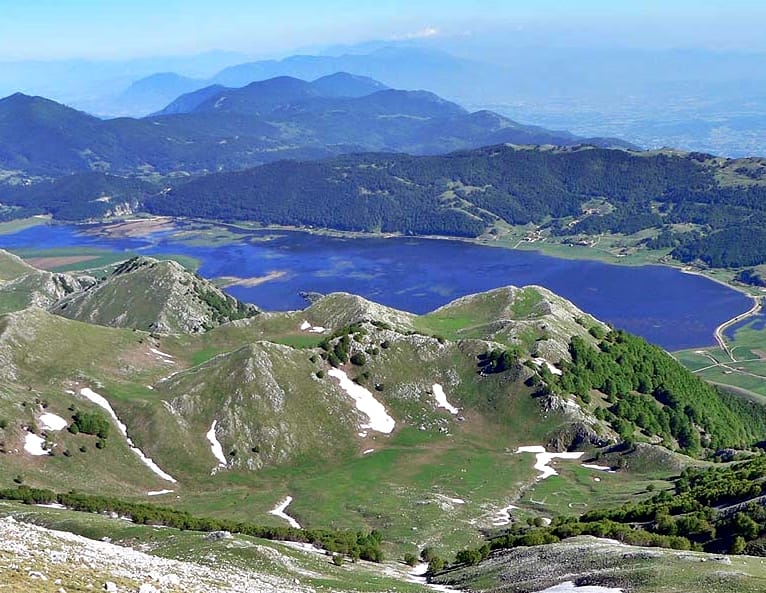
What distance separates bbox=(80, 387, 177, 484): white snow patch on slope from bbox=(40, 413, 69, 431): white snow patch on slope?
916 cm

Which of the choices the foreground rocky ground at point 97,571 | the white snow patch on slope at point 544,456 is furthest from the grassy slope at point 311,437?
the foreground rocky ground at point 97,571

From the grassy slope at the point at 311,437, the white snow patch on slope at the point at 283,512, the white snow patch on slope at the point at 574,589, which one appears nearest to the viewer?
the white snow patch on slope at the point at 574,589

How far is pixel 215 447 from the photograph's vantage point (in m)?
136

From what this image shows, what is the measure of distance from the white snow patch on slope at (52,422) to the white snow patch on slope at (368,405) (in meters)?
49.7

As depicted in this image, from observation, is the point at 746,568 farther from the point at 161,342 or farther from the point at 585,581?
the point at 161,342

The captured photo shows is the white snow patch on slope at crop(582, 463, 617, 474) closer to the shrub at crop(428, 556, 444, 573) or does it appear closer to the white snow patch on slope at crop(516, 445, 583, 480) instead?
the white snow patch on slope at crop(516, 445, 583, 480)

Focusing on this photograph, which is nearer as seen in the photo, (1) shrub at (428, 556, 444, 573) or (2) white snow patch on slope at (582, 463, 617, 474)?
(1) shrub at (428, 556, 444, 573)

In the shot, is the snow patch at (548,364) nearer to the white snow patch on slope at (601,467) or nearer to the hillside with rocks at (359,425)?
the hillside with rocks at (359,425)

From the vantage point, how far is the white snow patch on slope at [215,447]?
438 ft

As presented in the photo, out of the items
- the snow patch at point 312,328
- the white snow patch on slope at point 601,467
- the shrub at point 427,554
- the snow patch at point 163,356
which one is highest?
the snow patch at point 163,356

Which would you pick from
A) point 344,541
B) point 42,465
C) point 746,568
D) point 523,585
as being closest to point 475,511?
point 344,541

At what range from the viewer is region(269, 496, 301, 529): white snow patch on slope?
112m

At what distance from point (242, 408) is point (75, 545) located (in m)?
77.6

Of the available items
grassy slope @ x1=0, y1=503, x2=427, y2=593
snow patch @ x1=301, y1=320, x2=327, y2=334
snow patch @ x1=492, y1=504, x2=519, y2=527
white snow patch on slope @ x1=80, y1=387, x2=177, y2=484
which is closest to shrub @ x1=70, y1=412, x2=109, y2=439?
white snow patch on slope @ x1=80, y1=387, x2=177, y2=484
